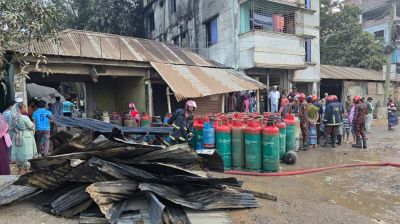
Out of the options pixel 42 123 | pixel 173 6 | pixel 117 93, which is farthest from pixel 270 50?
pixel 42 123

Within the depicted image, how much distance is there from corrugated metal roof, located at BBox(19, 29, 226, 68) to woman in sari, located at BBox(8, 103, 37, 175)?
11.0 ft

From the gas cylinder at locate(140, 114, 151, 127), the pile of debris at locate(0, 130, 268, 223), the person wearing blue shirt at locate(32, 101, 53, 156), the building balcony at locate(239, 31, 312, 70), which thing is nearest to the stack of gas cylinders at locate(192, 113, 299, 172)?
the pile of debris at locate(0, 130, 268, 223)

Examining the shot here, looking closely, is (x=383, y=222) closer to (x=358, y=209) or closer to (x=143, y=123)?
(x=358, y=209)

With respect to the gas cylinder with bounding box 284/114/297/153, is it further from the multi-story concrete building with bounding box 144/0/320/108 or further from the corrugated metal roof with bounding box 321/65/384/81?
the corrugated metal roof with bounding box 321/65/384/81

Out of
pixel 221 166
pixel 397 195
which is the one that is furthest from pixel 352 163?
pixel 221 166

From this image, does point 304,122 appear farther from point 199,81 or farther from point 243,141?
point 199,81

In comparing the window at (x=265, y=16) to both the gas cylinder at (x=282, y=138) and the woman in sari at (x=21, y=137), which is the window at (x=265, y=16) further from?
the woman in sari at (x=21, y=137)

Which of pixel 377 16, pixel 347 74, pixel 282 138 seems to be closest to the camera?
pixel 282 138

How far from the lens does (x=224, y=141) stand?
274 inches

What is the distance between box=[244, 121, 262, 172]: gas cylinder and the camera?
22.2ft

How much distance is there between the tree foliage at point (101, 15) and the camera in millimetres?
23984

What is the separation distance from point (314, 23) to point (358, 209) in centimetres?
1688

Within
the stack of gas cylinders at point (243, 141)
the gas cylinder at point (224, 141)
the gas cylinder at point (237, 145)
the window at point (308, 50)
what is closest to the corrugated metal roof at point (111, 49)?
the stack of gas cylinders at point (243, 141)

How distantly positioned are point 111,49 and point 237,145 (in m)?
7.33
